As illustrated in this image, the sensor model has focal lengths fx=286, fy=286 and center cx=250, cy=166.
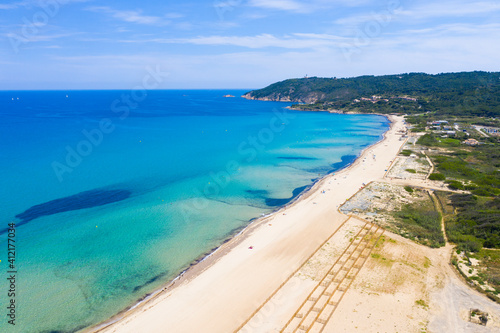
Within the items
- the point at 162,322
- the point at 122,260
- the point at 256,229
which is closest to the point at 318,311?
the point at 162,322

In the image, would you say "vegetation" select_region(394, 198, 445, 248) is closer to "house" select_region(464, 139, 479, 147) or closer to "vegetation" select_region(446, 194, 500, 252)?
"vegetation" select_region(446, 194, 500, 252)

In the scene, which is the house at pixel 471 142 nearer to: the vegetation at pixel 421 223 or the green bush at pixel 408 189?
the green bush at pixel 408 189

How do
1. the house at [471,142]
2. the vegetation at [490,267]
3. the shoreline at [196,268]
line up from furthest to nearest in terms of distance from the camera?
1. the house at [471,142]
2. the vegetation at [490,267]
3. the shoreline at [196,268]

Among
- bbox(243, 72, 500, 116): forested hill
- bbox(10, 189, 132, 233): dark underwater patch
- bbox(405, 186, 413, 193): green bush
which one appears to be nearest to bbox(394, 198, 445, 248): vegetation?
bbox(405, 186, 413, 193): green bush

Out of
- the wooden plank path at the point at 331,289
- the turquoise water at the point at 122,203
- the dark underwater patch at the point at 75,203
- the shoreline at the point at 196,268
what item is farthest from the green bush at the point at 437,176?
the dark underwater patch at the point at 75,203

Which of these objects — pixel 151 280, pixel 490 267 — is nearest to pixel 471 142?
pixel 490 267

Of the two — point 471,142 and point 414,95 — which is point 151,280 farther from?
point 414,95
